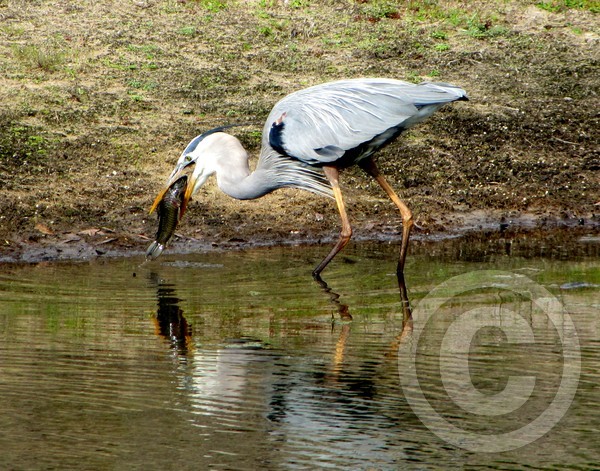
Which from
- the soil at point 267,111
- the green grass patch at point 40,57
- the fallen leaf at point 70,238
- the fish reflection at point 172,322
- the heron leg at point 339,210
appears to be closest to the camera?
the fish reflection at point 172,322

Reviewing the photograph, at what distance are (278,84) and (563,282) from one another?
17.3 ft

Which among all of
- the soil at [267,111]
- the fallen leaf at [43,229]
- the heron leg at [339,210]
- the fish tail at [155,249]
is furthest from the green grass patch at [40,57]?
the heron leg at [339,210]

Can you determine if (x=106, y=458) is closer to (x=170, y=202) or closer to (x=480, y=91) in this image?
(x=170, y=202)

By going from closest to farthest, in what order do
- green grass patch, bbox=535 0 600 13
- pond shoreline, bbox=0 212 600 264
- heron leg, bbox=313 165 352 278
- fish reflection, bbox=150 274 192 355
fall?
fish reflection, bbox=150 274 192 355 → heron leg, bbox=313 165 352 278 → pond shoreline, bbox=0 212 600 264 → green grass patch, bbox=535 0 600 13

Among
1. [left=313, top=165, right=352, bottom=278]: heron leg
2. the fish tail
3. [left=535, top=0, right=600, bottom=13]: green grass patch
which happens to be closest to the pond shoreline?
the fish tail

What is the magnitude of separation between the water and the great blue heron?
57 cm

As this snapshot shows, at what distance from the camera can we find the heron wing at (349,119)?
8805 millimetres

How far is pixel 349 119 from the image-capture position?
29.2 ft

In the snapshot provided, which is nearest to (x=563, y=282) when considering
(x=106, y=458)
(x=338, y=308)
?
(x=338, y=308)

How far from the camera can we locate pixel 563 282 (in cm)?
828

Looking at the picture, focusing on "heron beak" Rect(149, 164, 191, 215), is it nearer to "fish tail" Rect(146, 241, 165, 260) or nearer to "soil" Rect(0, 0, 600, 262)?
"fish tail" Rect(146, 241, 165, 260)

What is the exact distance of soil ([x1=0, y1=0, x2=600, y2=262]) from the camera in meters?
10.1

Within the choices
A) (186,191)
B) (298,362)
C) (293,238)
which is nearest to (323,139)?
(186,191)

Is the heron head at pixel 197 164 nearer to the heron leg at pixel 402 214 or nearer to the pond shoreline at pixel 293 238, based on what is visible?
the pond shoreline at pixel 293 238
